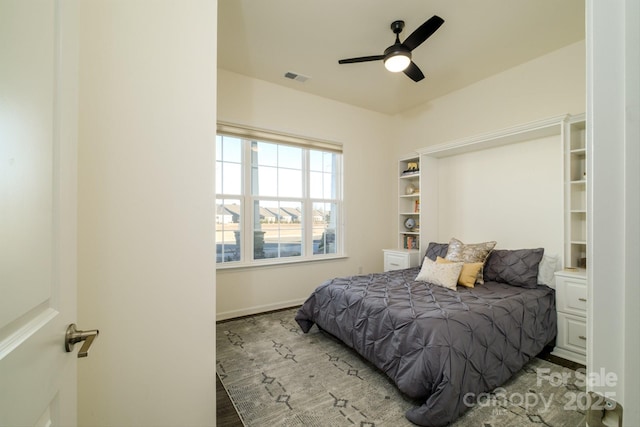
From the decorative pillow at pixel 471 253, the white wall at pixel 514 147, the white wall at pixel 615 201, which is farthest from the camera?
the decorative pillow at pixel 471 253

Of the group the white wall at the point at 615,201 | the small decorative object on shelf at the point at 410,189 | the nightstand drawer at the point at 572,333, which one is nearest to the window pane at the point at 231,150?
the small decorative object on shelf at the point at 410,189

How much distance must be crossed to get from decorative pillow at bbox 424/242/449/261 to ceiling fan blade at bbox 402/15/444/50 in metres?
2.38

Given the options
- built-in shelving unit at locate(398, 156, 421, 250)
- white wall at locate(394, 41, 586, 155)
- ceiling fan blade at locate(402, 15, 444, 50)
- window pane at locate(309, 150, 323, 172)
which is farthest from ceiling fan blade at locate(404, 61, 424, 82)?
window pane at locate(309, 150, 323, 172)

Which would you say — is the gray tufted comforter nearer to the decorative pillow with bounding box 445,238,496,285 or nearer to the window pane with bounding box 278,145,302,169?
the decorative pillow with bounding box 445,238,496,285

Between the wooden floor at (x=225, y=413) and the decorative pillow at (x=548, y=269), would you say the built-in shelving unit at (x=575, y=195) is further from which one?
the wooden floor at (x=225, y=413)

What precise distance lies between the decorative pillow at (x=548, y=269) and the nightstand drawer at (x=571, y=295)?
212 mm

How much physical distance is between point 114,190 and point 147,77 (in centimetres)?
51

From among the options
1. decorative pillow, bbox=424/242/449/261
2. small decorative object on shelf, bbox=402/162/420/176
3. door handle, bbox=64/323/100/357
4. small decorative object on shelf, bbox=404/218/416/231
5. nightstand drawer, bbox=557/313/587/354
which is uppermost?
small decorative object on shelf, bbox=402/162/420/176

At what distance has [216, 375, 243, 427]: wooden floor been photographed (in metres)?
1.70

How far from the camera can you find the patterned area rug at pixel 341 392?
1707 millimetres

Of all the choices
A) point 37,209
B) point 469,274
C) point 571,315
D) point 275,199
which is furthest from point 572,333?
point 37,209

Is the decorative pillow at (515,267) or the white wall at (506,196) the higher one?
the white wall at (506,196)

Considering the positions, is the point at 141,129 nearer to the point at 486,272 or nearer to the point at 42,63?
the point at 42,63

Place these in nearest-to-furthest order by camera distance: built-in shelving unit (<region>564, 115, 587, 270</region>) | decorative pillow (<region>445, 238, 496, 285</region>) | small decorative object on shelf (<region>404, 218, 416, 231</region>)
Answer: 1. built-in shelving unit (<region>564, 115, 587, 270</region>)
2. decorative pillow (<region>445, 238, 496, 285</region>)
3. small decorative object on shelf (<region>404, 218, 416, 231</region>)
